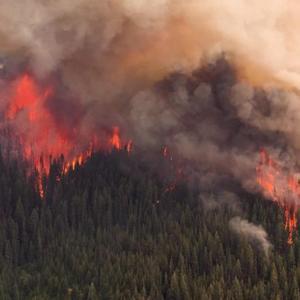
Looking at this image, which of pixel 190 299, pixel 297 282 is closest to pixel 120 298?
pixel 190 299

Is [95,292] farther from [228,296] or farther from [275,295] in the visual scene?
[275,295]

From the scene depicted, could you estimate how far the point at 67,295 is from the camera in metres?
194

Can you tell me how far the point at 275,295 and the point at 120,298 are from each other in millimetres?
45782

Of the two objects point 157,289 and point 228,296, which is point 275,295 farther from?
point 157,289

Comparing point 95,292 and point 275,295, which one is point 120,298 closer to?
point 95,292

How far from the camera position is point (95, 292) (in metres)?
197

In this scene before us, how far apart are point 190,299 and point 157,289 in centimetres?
1135

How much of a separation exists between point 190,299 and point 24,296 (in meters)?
49.3

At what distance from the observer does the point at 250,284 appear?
200 meters

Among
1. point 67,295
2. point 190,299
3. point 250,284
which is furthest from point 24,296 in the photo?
point 250,284

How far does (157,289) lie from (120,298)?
12041mm

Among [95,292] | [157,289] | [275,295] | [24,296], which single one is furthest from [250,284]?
[24,296]

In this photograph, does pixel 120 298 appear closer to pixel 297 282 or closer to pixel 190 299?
pixel 190 299

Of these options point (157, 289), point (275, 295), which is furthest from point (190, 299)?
point (275, 295)
